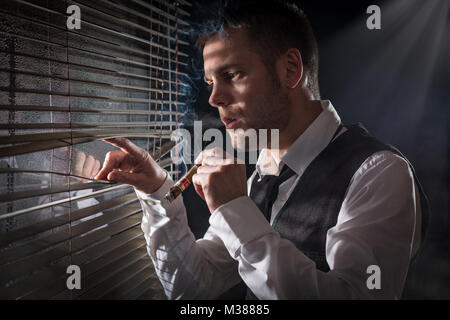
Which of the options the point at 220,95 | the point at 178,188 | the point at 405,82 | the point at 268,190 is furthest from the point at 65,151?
the point at 405,82

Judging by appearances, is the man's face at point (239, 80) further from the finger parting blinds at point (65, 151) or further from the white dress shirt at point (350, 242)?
the white dress shirt at point (350, 242)

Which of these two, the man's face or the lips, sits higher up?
the man's face

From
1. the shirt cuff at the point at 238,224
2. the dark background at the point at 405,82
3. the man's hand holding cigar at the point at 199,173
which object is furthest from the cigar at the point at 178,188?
the dark background at the point at 405,82

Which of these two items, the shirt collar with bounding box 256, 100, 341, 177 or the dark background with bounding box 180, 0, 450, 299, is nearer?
the shirt collar with bounding box 256, 100, 341, 177

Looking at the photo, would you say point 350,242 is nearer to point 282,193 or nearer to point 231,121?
point 282,193

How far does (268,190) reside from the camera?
1.55 metres

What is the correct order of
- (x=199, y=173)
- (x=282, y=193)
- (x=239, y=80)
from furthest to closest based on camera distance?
(x=282, y=193) → (x=239, y=80) → (x=199, y=173)

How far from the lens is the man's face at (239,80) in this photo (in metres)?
1.38

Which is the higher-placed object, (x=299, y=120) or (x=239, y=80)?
(x=239, y=80)

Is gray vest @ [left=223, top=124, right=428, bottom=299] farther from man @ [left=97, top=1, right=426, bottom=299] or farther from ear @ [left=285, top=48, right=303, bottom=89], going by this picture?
ear @ [left=285, top=48, right=303, bottom=89]

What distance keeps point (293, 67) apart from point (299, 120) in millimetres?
272

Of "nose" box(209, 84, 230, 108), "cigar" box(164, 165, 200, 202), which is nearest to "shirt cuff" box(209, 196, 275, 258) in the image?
"cigar" box(164, 165, 200, 202)

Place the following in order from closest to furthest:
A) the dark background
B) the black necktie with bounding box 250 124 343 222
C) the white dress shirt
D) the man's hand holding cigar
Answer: the white dress shirt < the man's hand holding cigar < the black necktie with bounding box 250 124 343 222 < the dark background

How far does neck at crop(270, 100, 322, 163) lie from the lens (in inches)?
61.5
